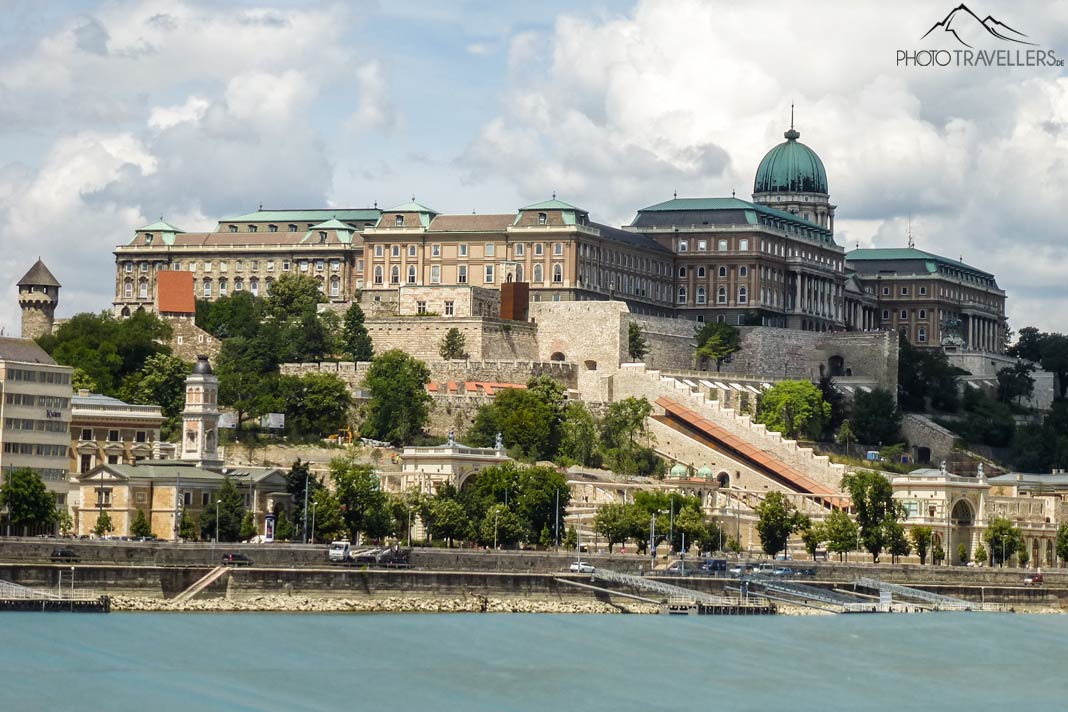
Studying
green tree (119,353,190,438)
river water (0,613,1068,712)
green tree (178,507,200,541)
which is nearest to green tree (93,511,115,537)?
green tree (178,507,200,541)

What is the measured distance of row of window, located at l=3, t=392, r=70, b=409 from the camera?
128m

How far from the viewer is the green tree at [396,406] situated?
154 meters

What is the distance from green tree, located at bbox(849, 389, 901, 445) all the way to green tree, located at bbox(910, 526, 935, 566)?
109 ft

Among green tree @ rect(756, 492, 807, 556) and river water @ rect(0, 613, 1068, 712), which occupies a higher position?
green tree @ rect(756, 492, 807, 556)

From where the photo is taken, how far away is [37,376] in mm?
129500

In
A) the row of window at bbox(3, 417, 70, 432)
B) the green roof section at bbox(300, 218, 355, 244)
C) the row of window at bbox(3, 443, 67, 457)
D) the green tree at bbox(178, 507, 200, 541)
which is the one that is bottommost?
the green tree at bbox(178, 507, 200, 541)

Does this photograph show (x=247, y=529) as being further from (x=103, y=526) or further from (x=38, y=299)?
(x=38, y=299)

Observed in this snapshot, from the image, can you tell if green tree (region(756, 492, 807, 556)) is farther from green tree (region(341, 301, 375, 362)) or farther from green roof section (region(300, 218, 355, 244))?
green roof section (region(300, 218, 355, 244))

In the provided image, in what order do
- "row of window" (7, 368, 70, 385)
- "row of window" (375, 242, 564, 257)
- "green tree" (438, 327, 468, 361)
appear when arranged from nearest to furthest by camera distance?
"row of window" (7, 368, 70, 385), "green tree" (438, 327, 468, 361), "row of window" (375, 242, 564, 257)

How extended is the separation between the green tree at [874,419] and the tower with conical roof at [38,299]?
52907 millimetres

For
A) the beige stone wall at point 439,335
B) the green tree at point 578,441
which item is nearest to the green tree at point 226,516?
the green tree at point 578,441

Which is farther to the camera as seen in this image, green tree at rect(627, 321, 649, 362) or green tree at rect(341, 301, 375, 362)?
green tree at rect(627, 321, 649, 362)

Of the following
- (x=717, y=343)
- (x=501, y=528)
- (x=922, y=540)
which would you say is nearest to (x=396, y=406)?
(x=501, y=528)

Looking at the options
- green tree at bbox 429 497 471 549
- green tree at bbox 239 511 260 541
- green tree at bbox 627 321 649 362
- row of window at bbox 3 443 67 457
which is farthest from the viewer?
green tree at bbox 627 321 649 362
